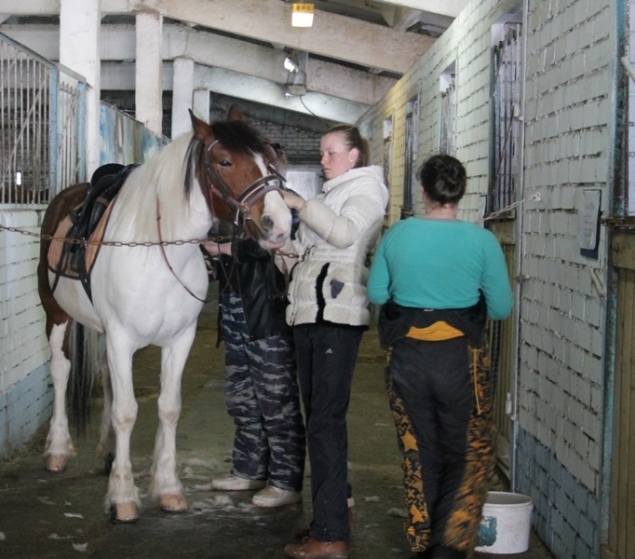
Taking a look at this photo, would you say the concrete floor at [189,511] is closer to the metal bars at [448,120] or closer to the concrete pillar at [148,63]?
the metal bars at [448,120]

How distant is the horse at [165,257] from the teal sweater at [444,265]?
0.78 meters

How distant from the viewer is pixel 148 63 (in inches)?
531

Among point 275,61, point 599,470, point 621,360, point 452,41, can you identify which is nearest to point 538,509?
point 599,470

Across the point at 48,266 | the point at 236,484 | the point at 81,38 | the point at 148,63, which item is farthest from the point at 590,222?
the point at 148,63

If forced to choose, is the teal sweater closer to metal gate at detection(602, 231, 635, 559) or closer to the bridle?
metal gate at detection(602, 231, 635, 559)

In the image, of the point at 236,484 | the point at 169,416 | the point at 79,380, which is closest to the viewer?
the point at 169,416

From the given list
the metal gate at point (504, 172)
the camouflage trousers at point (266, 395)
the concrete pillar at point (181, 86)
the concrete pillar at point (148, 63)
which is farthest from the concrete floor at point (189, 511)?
the concrete pillar at point (181, 86)

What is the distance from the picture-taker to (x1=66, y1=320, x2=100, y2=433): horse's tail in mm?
5820

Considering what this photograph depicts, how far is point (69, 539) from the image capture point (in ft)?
14.2

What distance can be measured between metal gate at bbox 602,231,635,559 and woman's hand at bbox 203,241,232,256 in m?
2.05

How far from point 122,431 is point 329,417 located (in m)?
1.34

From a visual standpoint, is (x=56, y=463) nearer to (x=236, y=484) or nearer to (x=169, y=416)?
(x=169, y=416)

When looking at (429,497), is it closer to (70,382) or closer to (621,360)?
(621,360)

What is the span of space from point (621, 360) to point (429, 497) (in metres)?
0.92
